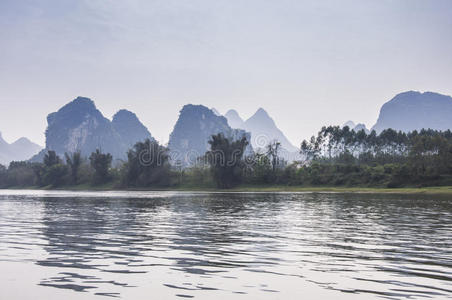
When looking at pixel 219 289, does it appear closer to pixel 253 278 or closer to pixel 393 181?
pixel 253 278

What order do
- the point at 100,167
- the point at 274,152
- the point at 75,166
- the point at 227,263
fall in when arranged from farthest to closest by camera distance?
the point at 75,166 → the point at 100,167 → the point at 274,152 → the point at 227,263

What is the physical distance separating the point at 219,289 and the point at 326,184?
10287 cm

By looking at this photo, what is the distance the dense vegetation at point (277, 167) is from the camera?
314 ft

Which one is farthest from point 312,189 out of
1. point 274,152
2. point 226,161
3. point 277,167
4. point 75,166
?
point 75,166

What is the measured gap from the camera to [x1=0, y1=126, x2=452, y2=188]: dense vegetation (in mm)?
95562

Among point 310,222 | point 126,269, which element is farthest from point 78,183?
point 126,269

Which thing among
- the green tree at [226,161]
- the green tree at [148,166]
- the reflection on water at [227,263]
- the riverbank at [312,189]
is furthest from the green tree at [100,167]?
the reflection on water at [227,263]

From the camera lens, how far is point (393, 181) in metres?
95.1

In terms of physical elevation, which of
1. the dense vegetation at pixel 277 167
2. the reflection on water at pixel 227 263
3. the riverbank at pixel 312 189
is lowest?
the riverbank at pixel 312 189

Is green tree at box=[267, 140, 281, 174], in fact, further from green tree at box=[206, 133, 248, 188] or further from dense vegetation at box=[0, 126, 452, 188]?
green tree at box=[206, 133, 248, 188]

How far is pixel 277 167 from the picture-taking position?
128 meters

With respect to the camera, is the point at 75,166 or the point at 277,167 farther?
the point at 75,166

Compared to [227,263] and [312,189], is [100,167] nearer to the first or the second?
[312,189]

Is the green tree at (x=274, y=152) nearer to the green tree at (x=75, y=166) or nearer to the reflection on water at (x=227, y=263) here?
the green tree at (x=75, y=166)
